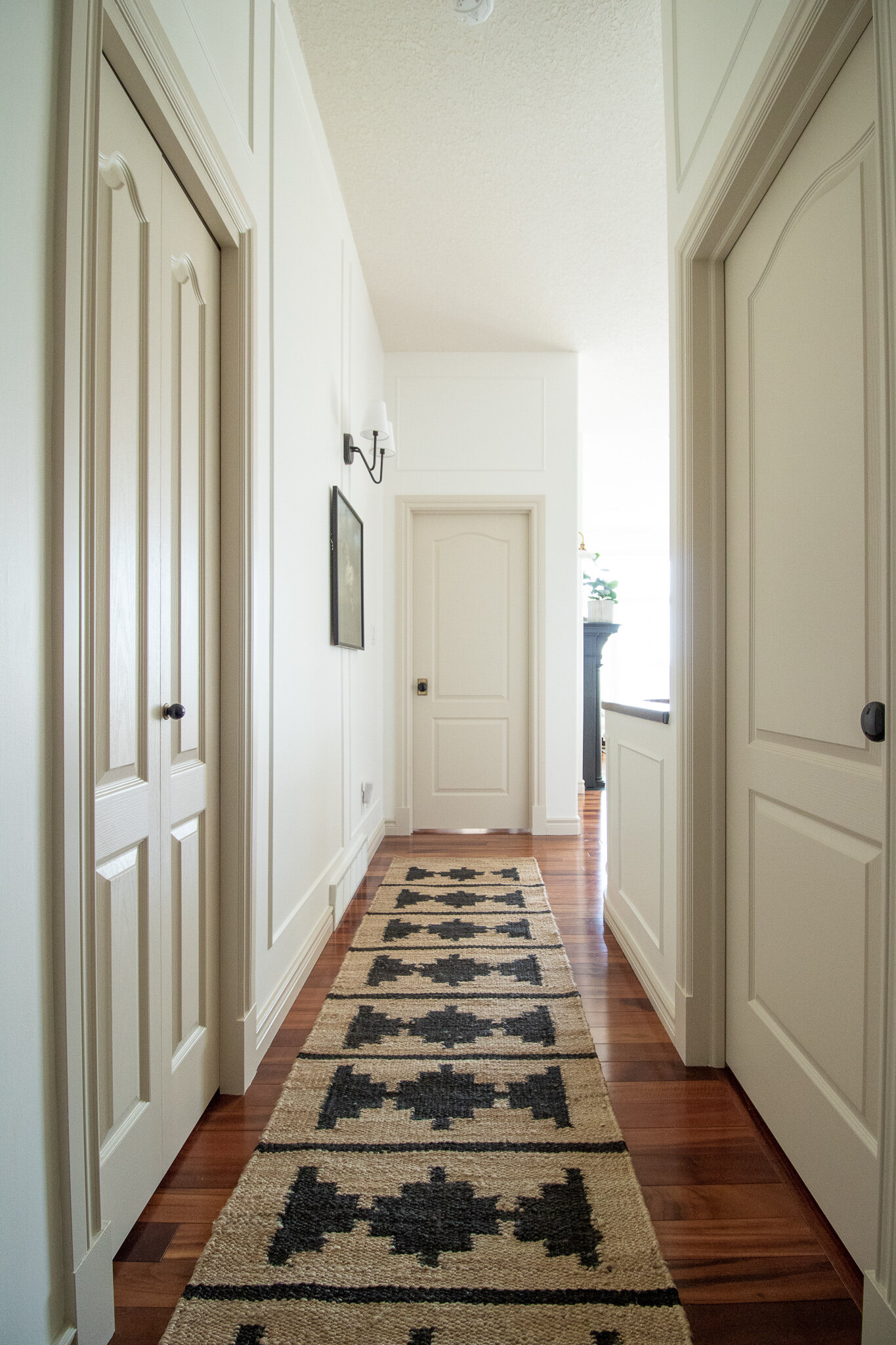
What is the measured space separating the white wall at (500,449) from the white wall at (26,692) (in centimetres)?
354

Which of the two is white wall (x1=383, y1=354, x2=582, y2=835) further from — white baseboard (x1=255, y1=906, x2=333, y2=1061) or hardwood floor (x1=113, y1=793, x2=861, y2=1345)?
hardwood floor (x1=113, y1=793, x2=861, y2=1345)

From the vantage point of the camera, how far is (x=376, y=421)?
318 centimetres

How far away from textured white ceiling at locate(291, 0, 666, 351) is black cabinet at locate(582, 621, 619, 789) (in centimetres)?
251

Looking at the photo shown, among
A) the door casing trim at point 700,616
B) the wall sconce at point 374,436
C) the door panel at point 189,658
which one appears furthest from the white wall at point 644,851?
the wall sconce at point 374,436

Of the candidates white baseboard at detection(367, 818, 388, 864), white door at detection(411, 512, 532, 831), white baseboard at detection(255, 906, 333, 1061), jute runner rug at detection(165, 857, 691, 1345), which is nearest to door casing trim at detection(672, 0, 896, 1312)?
jute runner rug at detection(165, 857, 691, 1345)

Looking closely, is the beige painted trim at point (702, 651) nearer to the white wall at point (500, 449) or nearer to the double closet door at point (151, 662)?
the double closet door at point (151, 662)

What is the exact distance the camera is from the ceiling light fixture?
204 centimetres

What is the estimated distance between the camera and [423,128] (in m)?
2.61

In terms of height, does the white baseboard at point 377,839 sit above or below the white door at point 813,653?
below

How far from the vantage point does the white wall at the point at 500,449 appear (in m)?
4.44

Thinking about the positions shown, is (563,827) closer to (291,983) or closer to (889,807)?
(291,983)

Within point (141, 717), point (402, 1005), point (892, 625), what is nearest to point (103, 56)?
point (141, 717)

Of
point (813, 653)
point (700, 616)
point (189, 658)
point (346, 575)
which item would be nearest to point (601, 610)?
point (346, 575)

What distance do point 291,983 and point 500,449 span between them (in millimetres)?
3384
